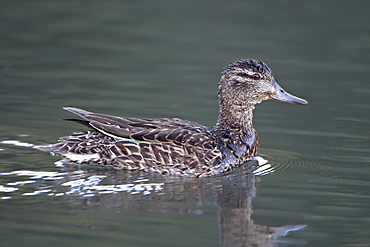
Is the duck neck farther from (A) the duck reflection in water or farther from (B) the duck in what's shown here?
(A) the duck reflection in water

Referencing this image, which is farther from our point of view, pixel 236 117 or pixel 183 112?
pixel 183 112

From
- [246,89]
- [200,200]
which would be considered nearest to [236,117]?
[246,89]

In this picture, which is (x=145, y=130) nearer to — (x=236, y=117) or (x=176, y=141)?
(x=176, y=141)

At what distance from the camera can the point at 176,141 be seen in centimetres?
855

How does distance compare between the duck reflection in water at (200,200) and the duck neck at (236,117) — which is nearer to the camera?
the duck reflection in water at (200,200)

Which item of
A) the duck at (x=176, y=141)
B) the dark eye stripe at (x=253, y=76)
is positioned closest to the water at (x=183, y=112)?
the duck at (x=176, y=141)

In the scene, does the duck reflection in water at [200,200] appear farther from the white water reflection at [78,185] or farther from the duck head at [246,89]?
the duck head at [246,89]

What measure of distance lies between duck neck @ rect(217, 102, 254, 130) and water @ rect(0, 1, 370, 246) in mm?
512

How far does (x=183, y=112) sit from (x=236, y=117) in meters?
1.72

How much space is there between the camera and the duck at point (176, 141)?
848 centimetres

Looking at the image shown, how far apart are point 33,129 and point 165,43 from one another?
15.7 feet

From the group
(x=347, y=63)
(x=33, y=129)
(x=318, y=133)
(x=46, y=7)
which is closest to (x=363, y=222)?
(x=318, y=133)

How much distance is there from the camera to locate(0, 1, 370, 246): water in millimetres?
6781

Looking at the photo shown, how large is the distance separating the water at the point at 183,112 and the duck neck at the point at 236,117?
1.68ft
